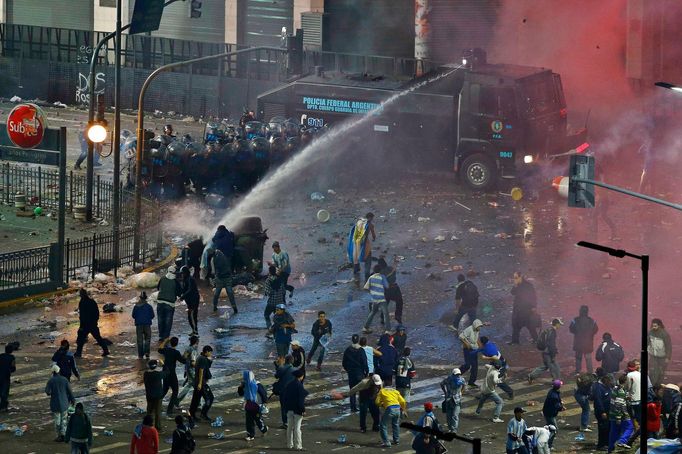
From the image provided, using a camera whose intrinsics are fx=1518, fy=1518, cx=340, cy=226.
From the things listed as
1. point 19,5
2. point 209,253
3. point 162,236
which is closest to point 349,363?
point 209,253

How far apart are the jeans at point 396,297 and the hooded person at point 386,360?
4.33 m

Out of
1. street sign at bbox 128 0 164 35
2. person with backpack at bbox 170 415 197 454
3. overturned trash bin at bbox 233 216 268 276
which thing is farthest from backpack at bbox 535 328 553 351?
street sign at bbox 128 0 164 35

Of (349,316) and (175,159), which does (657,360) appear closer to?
(349,316)

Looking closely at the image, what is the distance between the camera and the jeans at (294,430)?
2061 centimetres

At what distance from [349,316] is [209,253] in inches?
Result: 122

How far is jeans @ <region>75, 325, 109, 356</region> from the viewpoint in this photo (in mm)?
25047

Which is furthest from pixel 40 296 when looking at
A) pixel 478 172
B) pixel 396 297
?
pixel 478 172

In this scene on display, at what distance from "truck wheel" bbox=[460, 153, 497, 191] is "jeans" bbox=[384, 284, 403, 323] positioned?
12.1 m

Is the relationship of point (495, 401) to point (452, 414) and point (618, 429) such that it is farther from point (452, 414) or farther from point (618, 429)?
point (618, 429)

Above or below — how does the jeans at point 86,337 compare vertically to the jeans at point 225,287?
below

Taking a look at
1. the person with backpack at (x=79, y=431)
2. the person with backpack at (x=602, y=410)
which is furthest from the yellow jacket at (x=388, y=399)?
the person with backpack at (x=79, y=431)

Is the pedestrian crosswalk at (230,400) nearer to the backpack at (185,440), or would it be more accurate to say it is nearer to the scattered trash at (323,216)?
the backpack at (185,440)

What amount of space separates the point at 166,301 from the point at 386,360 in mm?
4929

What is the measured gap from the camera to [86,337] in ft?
83.2
